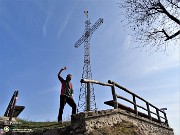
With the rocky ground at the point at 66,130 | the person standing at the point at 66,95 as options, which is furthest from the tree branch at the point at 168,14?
the person standing at the point at 66,95

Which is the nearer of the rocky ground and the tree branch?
the rocky ground

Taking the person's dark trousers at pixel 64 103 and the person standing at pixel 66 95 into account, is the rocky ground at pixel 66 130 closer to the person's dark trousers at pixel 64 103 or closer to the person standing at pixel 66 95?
the person's dark trousers at pixel 64 103

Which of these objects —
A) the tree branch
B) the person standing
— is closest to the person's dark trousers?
the person standing

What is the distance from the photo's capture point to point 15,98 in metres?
8.48

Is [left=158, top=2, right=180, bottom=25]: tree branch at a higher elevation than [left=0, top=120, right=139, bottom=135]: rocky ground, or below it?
higher

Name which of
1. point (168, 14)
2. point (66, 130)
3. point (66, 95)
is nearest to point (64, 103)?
point (66, 95)

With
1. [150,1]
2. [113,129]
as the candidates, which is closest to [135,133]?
[113,129]

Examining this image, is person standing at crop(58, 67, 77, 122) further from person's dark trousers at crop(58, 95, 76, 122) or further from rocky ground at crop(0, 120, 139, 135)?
rocky ground at crop(0, 120, 139, 135)

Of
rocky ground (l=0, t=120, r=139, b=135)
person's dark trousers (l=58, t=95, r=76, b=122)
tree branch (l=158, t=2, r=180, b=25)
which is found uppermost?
tree branch (l=158, t=2, r=180, b=25)

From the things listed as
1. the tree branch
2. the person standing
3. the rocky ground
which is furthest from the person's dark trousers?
the tree branch

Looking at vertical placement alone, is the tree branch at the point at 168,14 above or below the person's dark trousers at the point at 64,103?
above

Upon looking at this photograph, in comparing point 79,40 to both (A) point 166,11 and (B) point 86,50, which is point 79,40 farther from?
(A) point 166,11

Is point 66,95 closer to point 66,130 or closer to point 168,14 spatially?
point 66,130

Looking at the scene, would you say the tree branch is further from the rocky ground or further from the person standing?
the person standing
